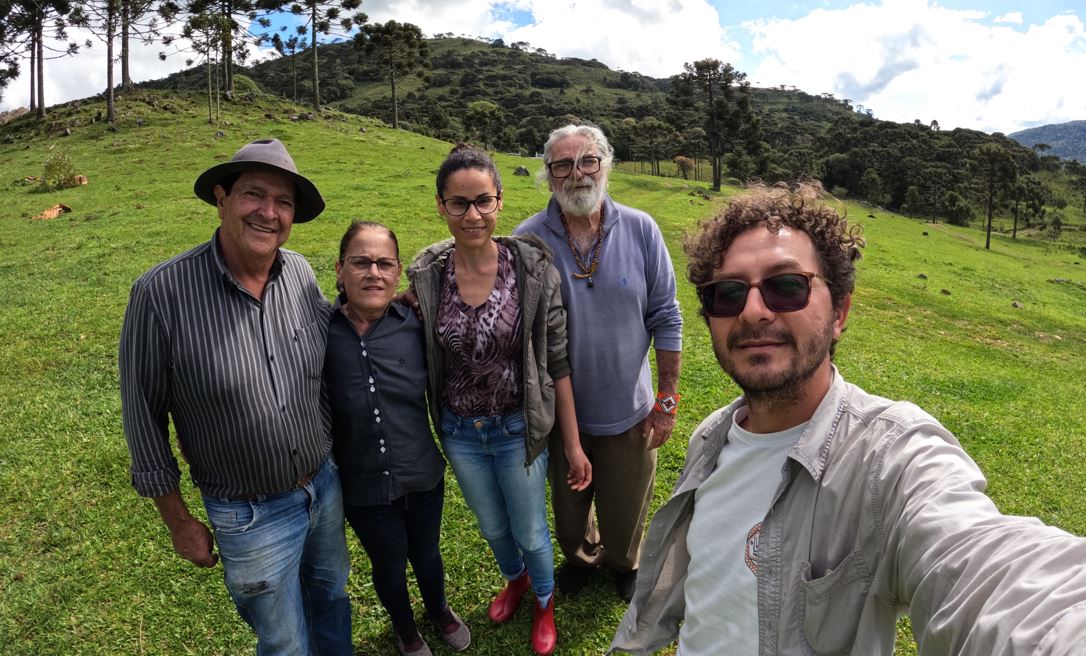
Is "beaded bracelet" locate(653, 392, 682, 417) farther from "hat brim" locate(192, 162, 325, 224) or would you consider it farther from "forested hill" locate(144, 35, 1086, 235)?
"forested hill" locate(144, 35, 1086, 235)

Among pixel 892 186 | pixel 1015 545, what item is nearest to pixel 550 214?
pixel 1015 545

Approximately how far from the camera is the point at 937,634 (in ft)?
3.61

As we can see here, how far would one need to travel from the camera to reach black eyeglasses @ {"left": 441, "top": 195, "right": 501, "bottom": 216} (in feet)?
8.21

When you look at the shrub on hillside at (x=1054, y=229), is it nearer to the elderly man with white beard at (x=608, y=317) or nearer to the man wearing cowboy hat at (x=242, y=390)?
the elderly man with white beard at (x=608, y=317)

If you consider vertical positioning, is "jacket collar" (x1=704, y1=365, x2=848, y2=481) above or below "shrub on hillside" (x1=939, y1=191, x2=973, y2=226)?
below

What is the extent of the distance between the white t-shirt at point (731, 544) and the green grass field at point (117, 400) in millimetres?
1844

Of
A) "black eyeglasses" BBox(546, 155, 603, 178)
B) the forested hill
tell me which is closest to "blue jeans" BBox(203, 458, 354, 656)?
"black eyeglasses" BBox(546, 155, 603, 178)

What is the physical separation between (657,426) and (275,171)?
218 centimetres

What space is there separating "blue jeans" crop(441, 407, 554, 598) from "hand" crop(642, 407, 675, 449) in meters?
0.59

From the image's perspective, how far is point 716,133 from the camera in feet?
126

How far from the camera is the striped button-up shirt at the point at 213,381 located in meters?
2.01

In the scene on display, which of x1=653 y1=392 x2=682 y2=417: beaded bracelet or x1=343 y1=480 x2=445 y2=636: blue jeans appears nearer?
x1=343 y1=480 x2=445 y2=636: blue jeans

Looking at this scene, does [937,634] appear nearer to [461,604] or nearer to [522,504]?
[522,504]

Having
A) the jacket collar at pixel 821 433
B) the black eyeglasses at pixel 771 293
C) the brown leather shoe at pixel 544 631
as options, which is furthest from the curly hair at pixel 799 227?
the brown leather shoe at pixel 544 631
